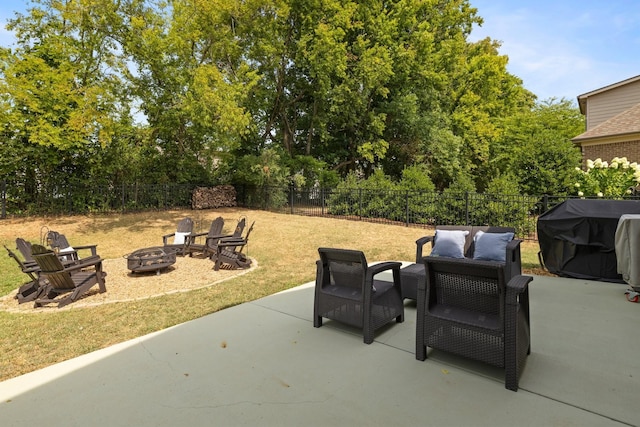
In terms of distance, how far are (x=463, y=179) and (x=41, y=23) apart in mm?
16794

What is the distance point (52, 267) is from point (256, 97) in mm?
15222

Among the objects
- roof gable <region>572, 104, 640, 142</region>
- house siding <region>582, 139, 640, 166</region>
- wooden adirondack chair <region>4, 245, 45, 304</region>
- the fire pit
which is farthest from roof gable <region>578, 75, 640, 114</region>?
wooden adirondack chair <region>4, 245, 45, 304</region>

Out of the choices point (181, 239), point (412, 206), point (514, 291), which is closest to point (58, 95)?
point (181, 239)

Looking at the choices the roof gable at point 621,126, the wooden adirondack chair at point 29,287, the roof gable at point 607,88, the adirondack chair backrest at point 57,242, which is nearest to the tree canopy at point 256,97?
the roof gable at point 621,126

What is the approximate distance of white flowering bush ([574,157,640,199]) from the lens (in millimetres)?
9750

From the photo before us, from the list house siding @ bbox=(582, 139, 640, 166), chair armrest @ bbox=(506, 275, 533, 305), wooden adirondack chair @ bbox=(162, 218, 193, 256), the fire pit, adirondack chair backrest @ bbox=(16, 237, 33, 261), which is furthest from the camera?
house siding @ bbox=(582, 139, 640, 166)

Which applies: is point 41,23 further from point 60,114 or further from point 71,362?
point 71,362

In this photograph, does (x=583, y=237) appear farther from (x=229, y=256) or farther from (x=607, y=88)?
(x=607, y=88)

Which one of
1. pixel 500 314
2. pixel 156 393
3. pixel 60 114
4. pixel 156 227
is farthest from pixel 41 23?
pixel 500 314

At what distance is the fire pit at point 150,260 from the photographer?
627 cm

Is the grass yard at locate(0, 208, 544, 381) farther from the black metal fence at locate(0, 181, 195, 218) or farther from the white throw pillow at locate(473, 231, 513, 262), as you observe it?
the white throw pillow at locate(473, 231, 513, 262)

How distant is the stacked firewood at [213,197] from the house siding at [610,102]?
1820 cm

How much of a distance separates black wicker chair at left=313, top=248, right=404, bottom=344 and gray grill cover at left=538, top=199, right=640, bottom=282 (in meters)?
3.75

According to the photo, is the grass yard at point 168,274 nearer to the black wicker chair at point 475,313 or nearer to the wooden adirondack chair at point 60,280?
the wooden adirondack chair at point 60,280
